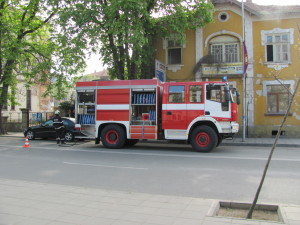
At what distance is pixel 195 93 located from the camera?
1284 centimetres

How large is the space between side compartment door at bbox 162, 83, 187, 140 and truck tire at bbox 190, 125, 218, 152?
48 cm

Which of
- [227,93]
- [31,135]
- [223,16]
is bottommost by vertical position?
[31,135]

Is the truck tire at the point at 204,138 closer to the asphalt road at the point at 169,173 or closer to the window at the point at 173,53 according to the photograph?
the asphalt road at the point at 169,173

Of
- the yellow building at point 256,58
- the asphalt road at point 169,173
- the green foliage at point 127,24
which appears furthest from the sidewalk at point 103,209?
the yellow building at point 256,58

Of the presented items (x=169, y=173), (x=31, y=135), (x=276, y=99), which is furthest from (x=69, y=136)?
(x=276, y=99)

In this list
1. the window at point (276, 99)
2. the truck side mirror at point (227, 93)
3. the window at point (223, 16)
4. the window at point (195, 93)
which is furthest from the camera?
the window at point (223, 16)

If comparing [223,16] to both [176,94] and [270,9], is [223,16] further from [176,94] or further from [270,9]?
[176,94]

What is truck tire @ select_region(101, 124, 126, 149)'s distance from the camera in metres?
13.8

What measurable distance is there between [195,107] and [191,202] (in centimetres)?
775

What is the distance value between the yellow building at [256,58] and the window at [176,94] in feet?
20.3

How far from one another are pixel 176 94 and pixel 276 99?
847 cm

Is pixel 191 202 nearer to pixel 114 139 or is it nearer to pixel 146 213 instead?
pixel 146 213

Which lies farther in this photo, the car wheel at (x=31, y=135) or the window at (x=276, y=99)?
the car wheel at (x=31, y=135)

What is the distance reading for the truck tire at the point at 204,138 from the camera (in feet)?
41.0
